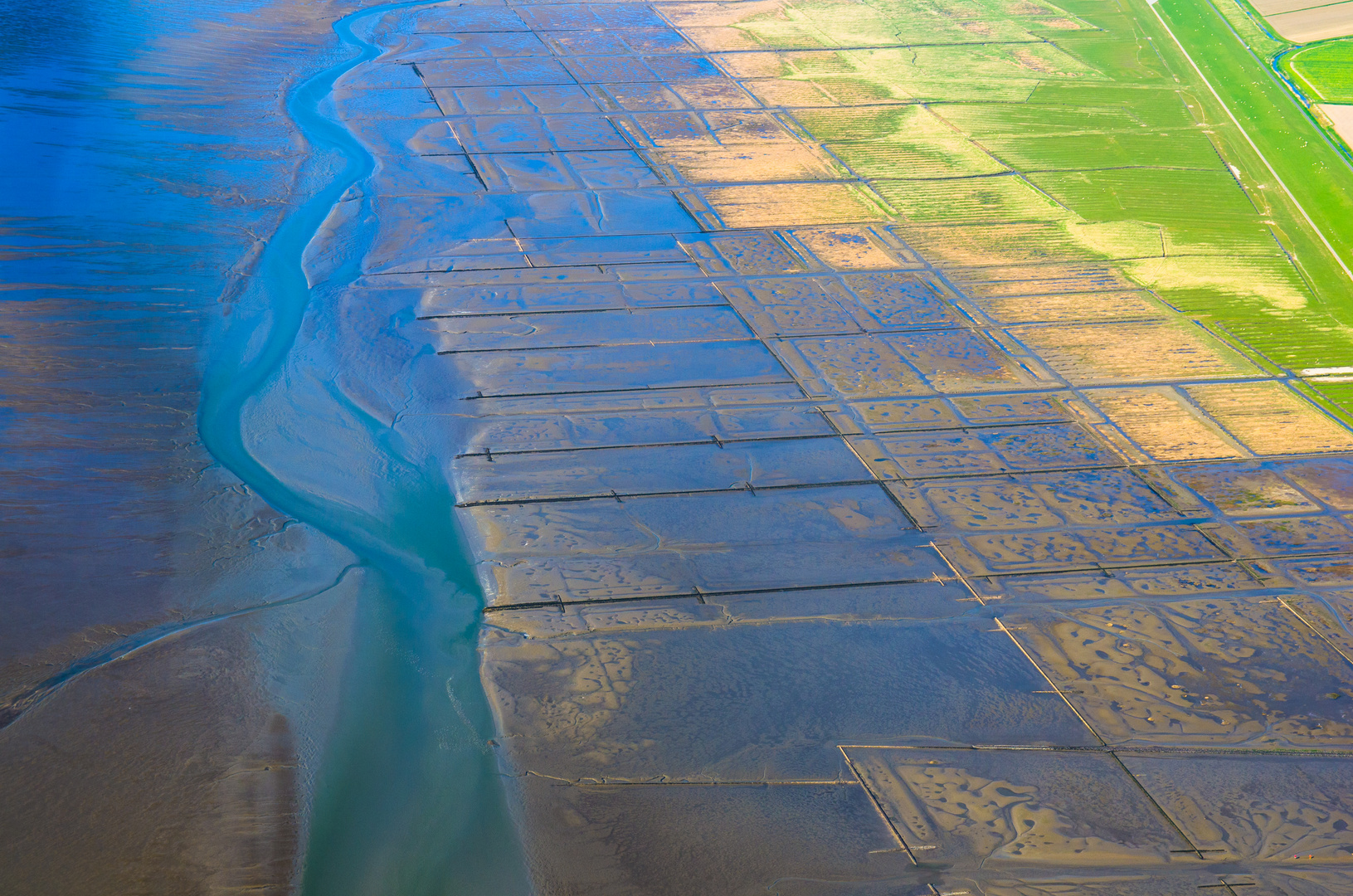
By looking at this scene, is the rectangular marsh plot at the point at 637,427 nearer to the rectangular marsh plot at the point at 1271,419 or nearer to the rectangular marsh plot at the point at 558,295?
the rectangular marsh plot at the point at 558,295

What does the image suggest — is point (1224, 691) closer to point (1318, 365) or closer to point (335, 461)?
point (1318, 365)

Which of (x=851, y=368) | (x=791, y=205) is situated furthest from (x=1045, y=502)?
(x=791, y=205)

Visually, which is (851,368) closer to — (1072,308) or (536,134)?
(1072,308)

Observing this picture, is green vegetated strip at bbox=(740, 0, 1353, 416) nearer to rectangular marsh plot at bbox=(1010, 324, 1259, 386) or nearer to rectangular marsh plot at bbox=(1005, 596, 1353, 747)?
rectangular marsh plot at bbox=(1010, 324, 1259, 386)

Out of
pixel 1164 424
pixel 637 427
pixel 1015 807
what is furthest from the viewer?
pixel 1164 424

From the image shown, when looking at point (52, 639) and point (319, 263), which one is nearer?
point (52, 639)

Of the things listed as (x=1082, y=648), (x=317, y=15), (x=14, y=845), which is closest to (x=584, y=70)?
(x=317, y=15)
